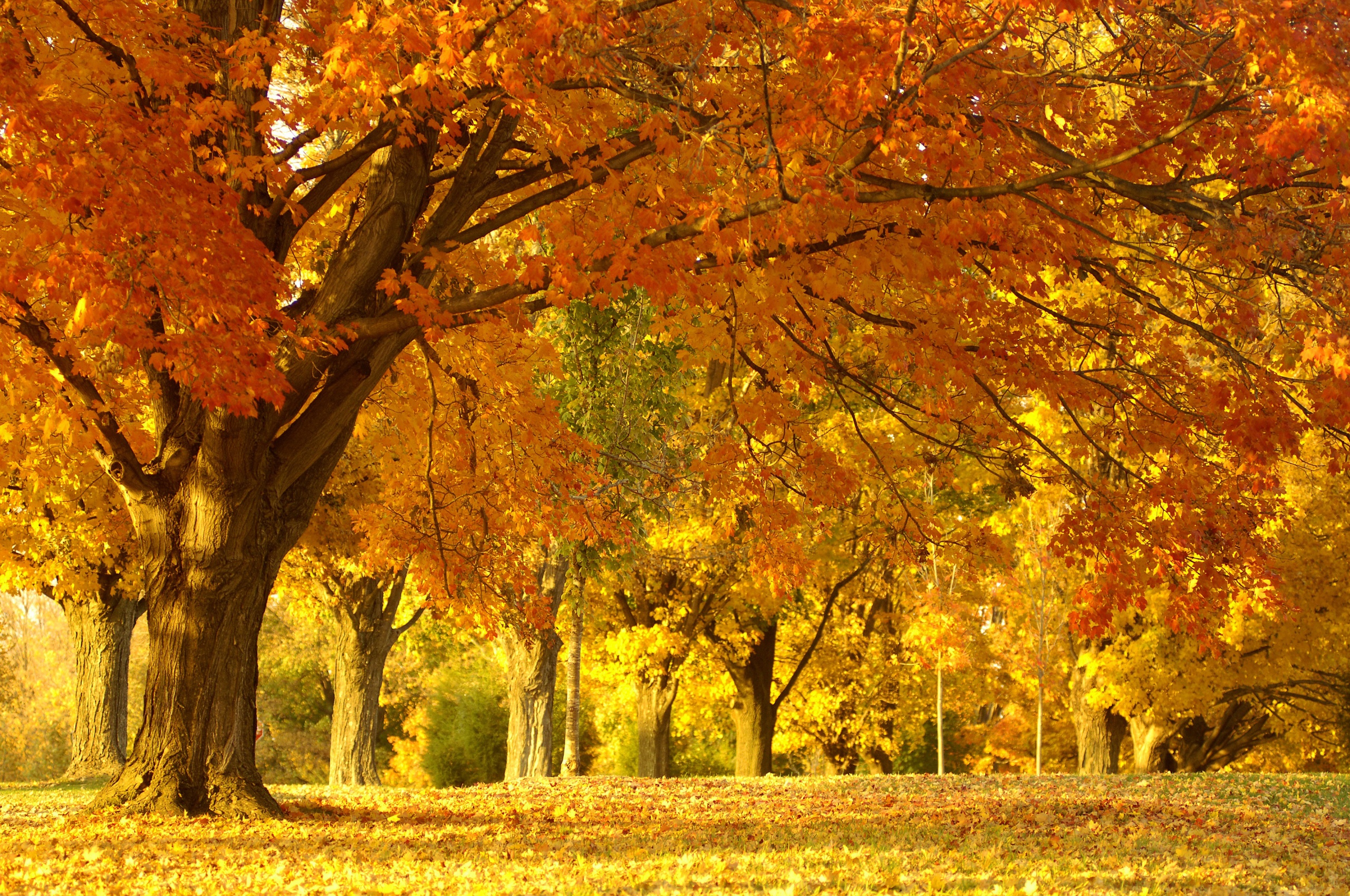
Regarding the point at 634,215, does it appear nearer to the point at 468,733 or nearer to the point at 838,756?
the point at 838,756

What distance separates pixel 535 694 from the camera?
56.9ft

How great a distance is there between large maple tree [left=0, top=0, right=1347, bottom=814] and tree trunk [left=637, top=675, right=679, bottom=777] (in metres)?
13.6

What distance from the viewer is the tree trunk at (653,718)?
74.4ft

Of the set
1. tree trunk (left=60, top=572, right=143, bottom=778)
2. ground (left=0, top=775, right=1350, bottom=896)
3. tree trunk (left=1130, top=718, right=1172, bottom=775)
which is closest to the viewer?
ground (left=0, top=775, right=1350, bottom=896)

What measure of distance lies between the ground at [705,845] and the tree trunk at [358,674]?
795 cm

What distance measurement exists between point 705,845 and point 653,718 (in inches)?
618

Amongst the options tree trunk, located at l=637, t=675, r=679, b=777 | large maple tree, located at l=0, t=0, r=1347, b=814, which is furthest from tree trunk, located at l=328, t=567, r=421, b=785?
large maple tree, located at l=0, t=0, r=1347, b=814

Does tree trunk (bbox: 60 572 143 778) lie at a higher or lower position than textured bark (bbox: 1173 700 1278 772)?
higher

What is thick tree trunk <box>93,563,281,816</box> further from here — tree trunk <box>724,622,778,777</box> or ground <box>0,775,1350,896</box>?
tree trunk <box>724,622,778,777</box>

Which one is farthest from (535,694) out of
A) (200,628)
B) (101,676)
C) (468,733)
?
(468,733)

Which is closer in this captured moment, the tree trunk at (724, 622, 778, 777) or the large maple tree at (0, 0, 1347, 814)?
the large maple tree at (0, 0, 1347, 814)

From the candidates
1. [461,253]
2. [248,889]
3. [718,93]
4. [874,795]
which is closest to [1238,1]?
[718,93]

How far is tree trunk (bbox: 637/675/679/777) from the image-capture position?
22.7 m

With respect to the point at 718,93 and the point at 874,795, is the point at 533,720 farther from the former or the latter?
the point at 718,93
